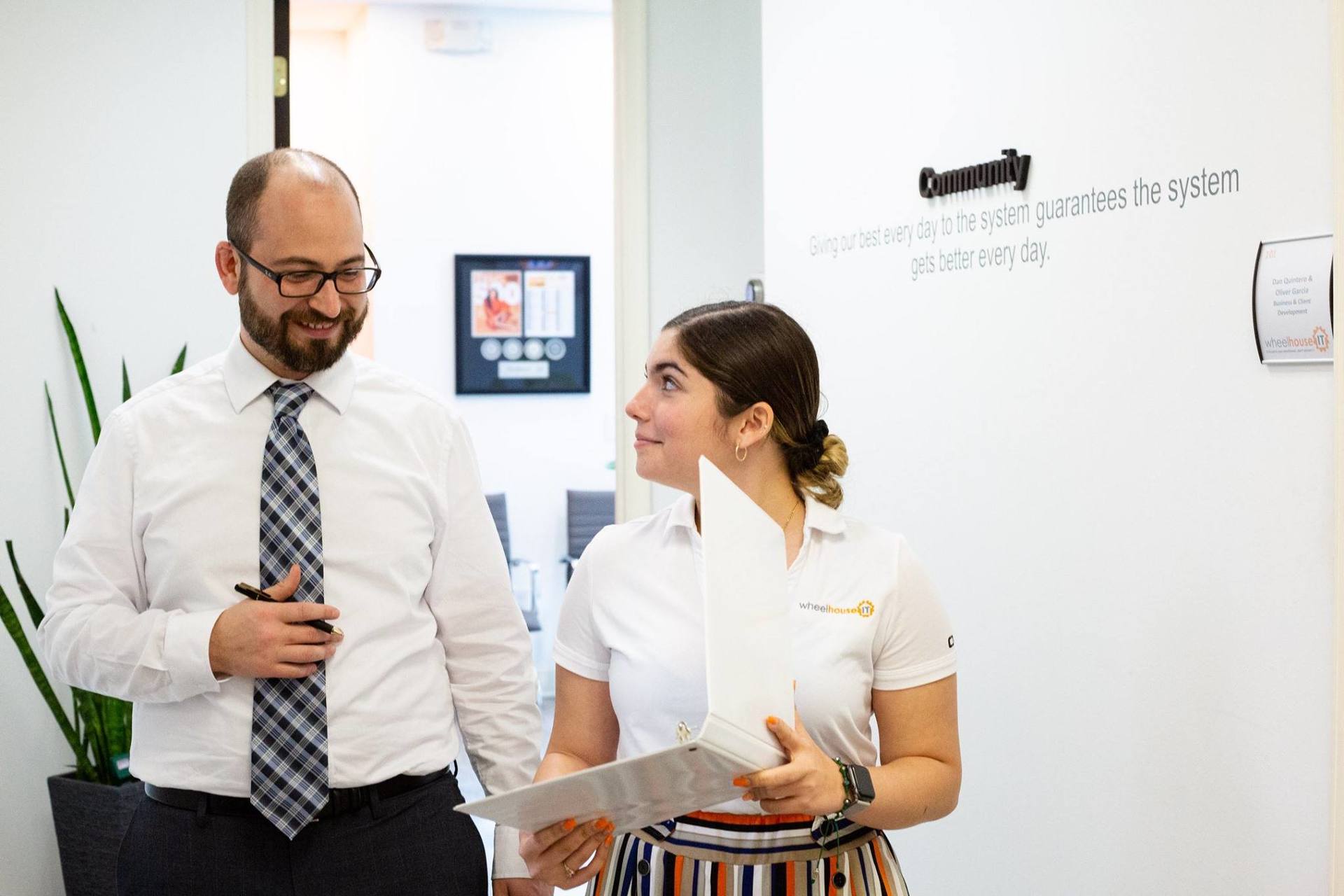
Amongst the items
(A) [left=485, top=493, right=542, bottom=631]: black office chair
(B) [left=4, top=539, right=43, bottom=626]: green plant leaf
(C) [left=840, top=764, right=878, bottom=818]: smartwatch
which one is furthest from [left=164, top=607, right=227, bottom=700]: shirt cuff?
(A) [left=485, top=493, right=542, bottom=631]: black office chair

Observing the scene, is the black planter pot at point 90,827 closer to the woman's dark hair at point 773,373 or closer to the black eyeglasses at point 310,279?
the black eyeglasses at point 310,279

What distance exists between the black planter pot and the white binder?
2230mm

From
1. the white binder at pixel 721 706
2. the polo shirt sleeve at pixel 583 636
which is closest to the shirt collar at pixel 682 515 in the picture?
the polo shirt sleeve at pixel 583 636

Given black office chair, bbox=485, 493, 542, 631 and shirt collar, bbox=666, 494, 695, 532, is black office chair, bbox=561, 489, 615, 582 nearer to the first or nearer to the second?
black office chair, bbox=485, 493, 542, 631

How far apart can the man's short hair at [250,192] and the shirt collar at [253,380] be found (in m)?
0.15

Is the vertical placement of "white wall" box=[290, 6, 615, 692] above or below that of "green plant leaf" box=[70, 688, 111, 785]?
above

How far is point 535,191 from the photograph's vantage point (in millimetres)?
7023

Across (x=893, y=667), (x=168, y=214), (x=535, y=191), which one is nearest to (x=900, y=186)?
(x=893, y=667)

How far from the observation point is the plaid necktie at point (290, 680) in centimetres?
174

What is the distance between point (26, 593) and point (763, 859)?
7.59ft

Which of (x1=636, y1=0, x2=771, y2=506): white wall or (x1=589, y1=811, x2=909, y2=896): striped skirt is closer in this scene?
(x1=589, y1=811, x2=909, y2=896): striped skirt

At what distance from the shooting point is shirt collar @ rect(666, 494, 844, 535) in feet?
5.56

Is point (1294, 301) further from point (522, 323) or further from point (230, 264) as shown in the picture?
point (522, 323)

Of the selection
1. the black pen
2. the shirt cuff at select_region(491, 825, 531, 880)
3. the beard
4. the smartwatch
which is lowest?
the shirt cuff at select_region(491, 825, 531, 880)
